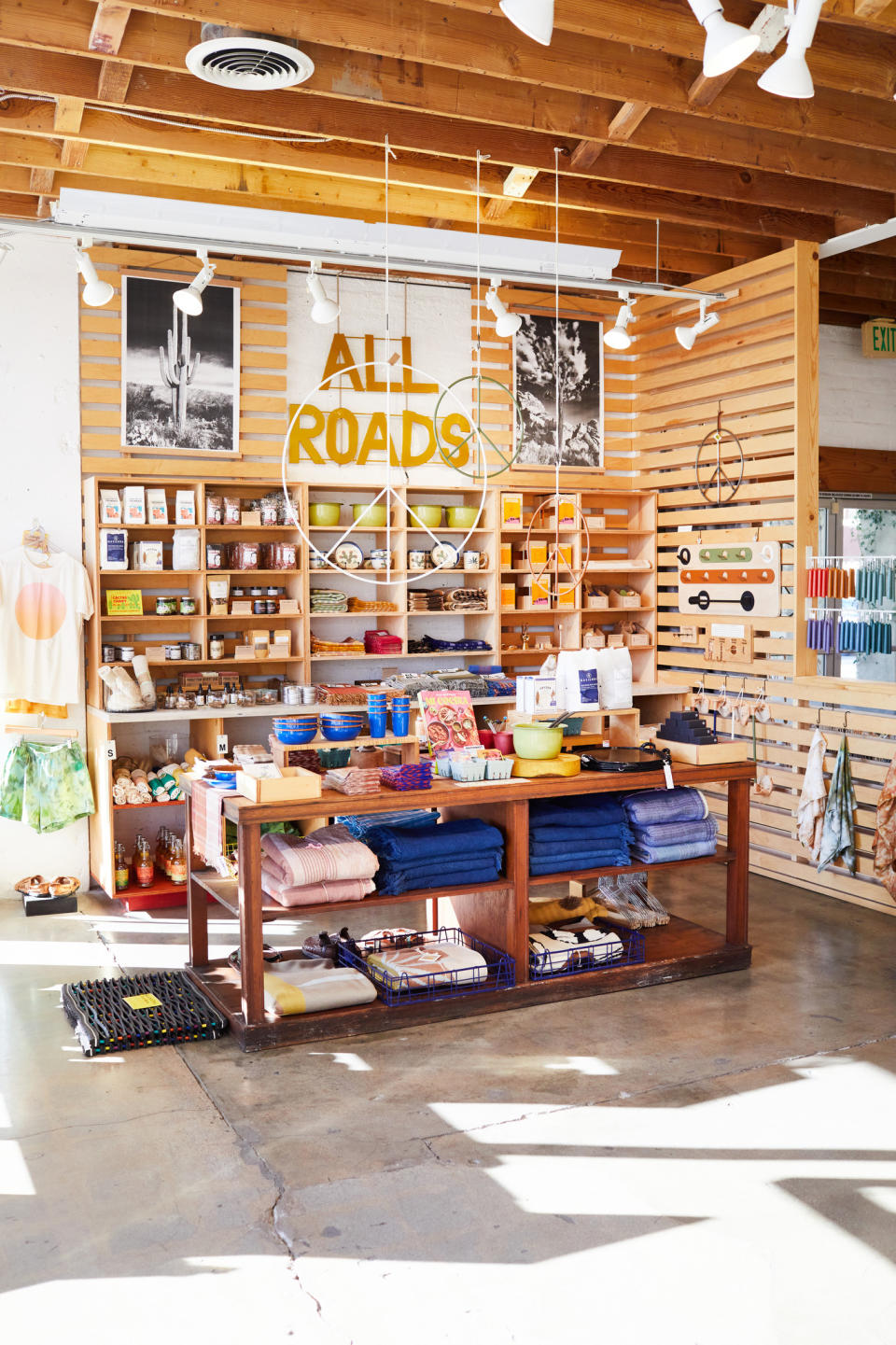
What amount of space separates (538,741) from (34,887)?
10.9 ft

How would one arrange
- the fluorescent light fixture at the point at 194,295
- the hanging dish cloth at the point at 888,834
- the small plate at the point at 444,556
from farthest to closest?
the small plate at the point at 444,556 < the hanging dish cloth at the point at 888,834 < the fluorescent light fixture at the point at 194,295

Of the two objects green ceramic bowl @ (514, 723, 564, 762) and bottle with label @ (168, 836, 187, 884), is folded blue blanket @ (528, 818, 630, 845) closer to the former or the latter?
green ceramic bowl @ (514, 723, 564, 762)

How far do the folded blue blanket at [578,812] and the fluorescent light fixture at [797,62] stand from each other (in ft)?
9.47

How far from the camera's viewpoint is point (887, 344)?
29.3ft

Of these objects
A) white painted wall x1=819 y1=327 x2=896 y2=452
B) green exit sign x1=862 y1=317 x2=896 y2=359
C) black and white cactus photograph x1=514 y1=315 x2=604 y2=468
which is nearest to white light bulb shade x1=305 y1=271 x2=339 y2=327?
black and white cactus photograph x1=514 y1=315 x2=604 y2=468

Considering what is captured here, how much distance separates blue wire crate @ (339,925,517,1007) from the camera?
4.68 metres

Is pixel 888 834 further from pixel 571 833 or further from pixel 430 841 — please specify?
pixel 430 841

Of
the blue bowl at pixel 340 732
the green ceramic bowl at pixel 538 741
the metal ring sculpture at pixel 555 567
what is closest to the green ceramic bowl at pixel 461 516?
the metal ring sculpture at pixel 555 567

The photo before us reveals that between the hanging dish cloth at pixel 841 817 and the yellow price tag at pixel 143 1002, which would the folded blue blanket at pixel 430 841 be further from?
the hanging dish cloth at pixel 841 817

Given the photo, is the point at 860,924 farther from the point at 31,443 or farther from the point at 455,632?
the point at 31,443

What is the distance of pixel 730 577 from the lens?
751 centimetres

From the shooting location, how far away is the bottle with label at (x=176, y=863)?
676 cm

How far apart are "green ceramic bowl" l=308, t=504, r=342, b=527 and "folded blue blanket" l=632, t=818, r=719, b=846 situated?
3.15 m

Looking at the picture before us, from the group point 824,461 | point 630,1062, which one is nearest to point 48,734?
point 630,1062
